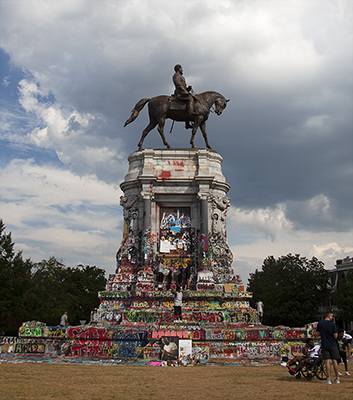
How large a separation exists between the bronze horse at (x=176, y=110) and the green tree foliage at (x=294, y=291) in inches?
1382

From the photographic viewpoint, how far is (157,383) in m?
13.1

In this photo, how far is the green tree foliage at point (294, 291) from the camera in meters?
60.3

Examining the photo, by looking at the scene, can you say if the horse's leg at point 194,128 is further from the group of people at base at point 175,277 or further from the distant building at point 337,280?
the distant building at point 337,280

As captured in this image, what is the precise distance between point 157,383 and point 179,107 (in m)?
24.7

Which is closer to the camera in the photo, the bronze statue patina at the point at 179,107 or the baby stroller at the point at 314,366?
the baby stroller at the point at 314,366

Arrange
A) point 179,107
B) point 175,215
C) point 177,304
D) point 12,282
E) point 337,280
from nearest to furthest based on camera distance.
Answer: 1. point 177,304
2. point 175,215
3. point 179,107
4. point 12,282
5. point 337,280

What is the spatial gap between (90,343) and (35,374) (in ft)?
18.0

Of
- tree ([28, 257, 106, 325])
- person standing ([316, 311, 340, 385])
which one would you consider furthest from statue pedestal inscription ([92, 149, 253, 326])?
tree ([28, 257, 106, 325])

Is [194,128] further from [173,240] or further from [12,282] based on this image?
[12,282]

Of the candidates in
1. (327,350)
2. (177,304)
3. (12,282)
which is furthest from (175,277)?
(12,282)

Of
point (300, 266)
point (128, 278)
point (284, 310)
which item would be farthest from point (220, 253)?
point (300, 266)

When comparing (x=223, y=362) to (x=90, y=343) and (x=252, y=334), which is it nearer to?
(x=252, y=334)

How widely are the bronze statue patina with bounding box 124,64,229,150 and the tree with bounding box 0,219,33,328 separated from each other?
79.2 ft

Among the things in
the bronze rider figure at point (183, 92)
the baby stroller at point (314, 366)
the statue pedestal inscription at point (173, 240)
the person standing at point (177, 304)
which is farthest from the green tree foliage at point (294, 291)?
the baby stroller at point (314, 366)
